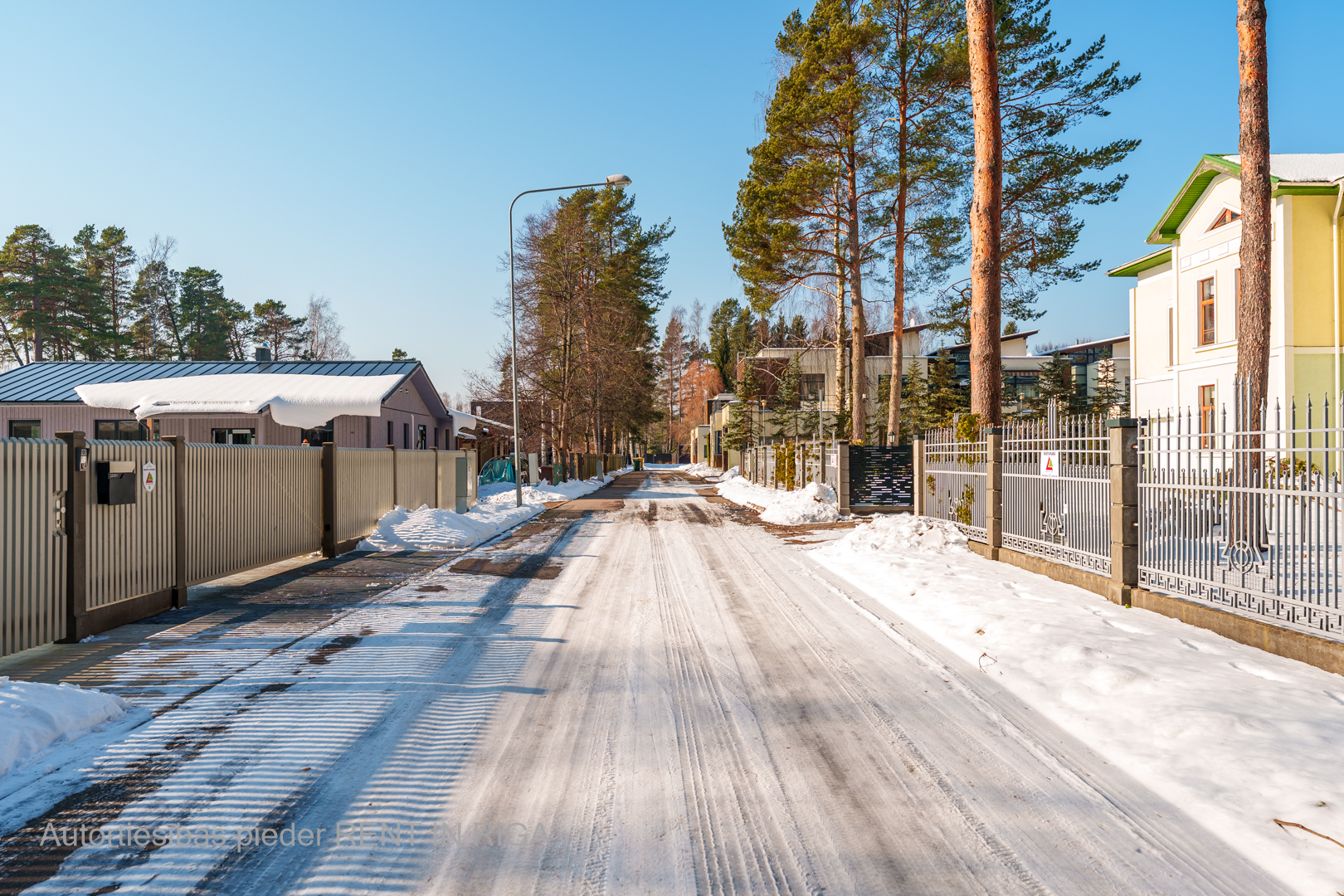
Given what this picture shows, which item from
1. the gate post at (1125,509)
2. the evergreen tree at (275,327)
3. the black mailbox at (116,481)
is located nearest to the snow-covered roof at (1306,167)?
the gate post at (1125,509)

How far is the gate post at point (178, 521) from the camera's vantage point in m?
8.43

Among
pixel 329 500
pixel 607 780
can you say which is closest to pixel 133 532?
pixel 329 500

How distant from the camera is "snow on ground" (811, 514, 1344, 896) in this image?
3.51m

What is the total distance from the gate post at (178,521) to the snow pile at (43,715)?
374 centimetres

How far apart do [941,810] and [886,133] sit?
24196 millimetres

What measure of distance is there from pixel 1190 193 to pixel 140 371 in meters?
36.9

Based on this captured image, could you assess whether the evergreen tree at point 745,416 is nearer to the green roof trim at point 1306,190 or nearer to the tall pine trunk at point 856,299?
the tall pine trunk at point 856,299

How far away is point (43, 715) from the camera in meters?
4.49

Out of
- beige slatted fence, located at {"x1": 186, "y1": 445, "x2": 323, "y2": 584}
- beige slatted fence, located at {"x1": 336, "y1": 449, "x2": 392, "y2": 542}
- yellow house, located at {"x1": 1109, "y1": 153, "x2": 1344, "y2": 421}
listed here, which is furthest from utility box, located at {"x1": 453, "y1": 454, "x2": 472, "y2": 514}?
yellow house, located at {"x1": 1109, "y1": 153, "x2": 1344, "y2": 421}

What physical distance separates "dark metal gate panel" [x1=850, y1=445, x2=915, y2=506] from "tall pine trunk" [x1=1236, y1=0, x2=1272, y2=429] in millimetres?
9475

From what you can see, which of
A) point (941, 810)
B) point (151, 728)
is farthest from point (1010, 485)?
point (151, 728)

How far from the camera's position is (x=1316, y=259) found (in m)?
20.1

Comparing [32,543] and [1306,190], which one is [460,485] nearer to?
[32,543]

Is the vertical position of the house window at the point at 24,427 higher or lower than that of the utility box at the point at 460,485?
higher
